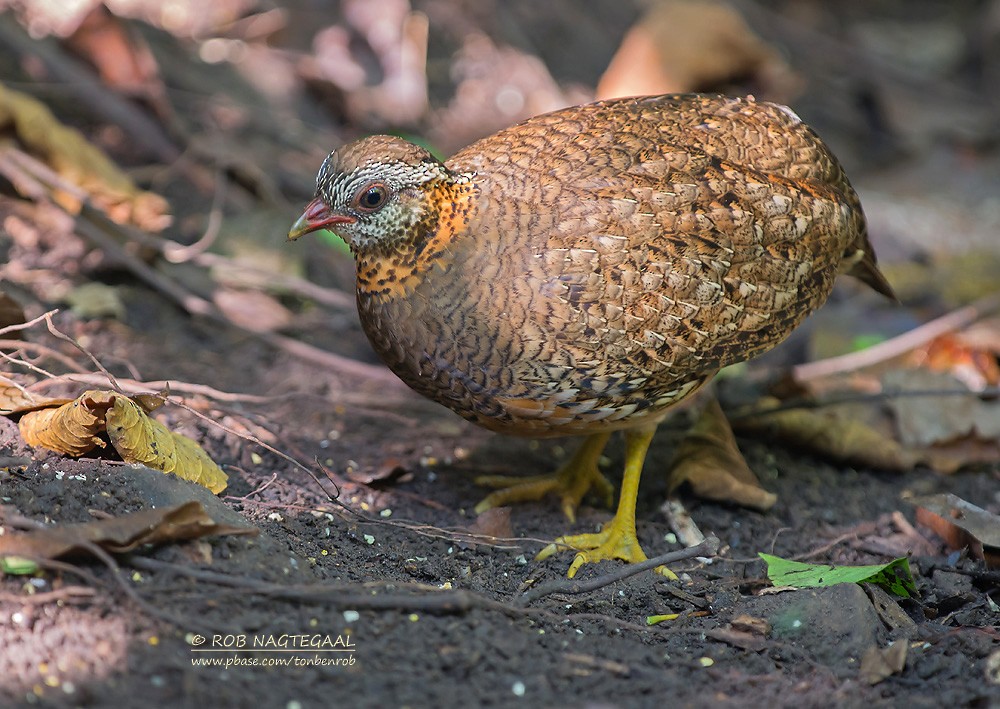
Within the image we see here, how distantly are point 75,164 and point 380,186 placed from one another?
2.55 metres

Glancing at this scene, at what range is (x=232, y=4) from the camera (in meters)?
8.23

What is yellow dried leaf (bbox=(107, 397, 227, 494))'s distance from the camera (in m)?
3.54

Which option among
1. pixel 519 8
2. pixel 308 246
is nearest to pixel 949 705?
pixel 308 246

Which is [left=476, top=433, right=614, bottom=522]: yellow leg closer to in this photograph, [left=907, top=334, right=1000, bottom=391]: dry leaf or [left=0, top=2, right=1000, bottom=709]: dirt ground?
[left=0, top=2, right=1000, bottom=709]: dirt ground

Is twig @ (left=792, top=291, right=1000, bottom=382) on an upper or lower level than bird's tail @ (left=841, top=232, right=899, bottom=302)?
lower

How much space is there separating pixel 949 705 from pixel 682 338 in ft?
5.15

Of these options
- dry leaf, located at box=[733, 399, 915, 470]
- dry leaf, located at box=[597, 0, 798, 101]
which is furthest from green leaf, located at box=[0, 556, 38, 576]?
dry leaf, located at box=[597, 0, 798, 101]

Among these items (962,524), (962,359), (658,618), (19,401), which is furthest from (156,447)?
(962,359)

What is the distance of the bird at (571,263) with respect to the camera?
396 cm

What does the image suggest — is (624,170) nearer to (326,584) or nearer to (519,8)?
(326,584)

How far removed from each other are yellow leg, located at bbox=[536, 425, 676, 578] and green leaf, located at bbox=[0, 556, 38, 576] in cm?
191

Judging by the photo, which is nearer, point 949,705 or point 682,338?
point 949,705

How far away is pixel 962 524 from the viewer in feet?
14.3

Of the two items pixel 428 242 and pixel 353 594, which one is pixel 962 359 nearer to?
pixel 428 242
